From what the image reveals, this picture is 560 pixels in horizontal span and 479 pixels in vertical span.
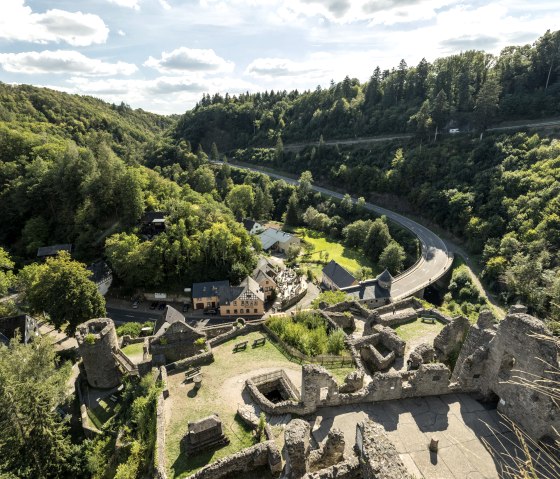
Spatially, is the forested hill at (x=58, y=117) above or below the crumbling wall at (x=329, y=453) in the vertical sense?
above

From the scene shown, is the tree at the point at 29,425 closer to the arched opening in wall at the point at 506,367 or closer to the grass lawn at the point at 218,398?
the grass lawn at the point at 218,398

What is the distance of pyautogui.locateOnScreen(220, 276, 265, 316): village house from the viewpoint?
50.8 meters

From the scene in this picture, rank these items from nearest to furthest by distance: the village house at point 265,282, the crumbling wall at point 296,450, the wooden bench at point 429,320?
the crumbling wall at point 296,450 < the wooden bench at point 429,320 < the village house at point 265,282

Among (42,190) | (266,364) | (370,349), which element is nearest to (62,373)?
(266,364)

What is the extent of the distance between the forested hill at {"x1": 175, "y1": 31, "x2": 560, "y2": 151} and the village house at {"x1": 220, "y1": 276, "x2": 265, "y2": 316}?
69.3 m

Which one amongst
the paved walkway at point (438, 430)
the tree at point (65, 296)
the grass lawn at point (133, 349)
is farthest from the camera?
the tree at point (65, 296)

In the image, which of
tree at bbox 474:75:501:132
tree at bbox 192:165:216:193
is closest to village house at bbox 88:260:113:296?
tree at bbox 192:165:216:193

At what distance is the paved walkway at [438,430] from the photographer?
48.4 ft

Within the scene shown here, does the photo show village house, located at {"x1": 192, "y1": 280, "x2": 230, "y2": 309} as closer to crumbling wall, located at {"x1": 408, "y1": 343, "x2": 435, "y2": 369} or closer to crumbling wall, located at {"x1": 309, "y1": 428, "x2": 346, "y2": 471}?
crumbling wall, located at {"x1": 408, "y1": 343, "x2": 435, "y2": 369}

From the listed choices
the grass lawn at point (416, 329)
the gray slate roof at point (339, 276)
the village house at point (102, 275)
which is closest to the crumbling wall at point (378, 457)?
the grass lawn at point (416, 329)

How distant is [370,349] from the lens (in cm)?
2538

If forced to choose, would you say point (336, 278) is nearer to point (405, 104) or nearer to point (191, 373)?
point (191, 373)

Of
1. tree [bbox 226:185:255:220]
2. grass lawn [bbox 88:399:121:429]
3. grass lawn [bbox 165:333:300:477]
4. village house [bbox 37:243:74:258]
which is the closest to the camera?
grass lawn [bbox 165:333:300:477]

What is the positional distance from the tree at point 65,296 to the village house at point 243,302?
1806 centimetres
